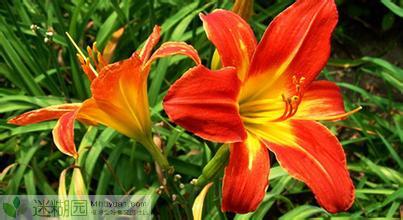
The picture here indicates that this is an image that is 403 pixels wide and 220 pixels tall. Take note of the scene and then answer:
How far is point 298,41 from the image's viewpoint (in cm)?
137

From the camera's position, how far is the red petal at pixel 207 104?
1127 millimetres

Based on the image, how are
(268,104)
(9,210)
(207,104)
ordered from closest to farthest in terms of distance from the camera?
(207,104) → (268,104) → (9,210)

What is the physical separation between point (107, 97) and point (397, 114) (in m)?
1.54

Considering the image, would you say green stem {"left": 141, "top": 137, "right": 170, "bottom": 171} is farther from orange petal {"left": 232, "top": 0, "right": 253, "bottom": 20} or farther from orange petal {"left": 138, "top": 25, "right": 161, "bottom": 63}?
orange petal {"left": 232, "top": 0, "right": 253, "bottom": 20}

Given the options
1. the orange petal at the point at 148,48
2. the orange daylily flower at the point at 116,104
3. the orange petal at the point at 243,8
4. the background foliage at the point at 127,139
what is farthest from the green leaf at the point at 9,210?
the orange petal at the point at 243,8

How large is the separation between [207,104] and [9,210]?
1043mm

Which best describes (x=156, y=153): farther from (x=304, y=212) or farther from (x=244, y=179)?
(x=304, y=212)

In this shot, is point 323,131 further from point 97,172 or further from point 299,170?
point 97,172

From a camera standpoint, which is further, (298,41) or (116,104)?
(298,41)

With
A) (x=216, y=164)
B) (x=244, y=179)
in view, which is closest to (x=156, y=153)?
(x=216, y=164)

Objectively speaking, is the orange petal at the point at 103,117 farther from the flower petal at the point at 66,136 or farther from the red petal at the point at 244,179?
the red petal at the point at 244,179

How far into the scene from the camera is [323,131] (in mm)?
1334

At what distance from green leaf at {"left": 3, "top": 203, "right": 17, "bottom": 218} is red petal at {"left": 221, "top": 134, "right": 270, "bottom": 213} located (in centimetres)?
100

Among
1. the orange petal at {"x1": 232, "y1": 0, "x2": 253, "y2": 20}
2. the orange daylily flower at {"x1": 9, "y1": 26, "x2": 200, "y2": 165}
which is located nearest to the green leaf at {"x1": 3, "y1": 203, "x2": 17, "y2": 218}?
the orange daylily flower at {"x1": 9, "y1": 26, "x2": 200, "y2": 165}
